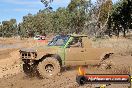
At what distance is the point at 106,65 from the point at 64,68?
201 centimetres

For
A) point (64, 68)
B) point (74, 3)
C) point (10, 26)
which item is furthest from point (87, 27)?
point (10, 26)

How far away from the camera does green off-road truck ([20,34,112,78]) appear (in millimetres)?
16328

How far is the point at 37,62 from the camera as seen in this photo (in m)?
16.5

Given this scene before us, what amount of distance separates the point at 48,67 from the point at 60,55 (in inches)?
30.1

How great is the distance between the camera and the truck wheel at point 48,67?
16328mm

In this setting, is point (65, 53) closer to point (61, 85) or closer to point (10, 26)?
point (61, 85)

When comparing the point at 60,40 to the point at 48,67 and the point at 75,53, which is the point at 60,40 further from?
the point at 48,67

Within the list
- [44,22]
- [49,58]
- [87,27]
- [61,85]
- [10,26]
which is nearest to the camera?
[61,85]

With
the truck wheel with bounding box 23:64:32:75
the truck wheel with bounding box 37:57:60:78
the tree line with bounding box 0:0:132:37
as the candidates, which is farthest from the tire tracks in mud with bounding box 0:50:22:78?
the tree line with bounding box 0:0:132:37

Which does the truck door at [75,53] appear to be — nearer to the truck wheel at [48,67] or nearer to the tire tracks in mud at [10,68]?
the truck wheel at [48,67]

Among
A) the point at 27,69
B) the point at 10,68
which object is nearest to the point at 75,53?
the point at 27,69

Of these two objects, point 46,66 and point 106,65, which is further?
point 106,65

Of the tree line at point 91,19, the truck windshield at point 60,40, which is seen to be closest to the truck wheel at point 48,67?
the truck windshield at point 60,40

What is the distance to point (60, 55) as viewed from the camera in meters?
16.7
